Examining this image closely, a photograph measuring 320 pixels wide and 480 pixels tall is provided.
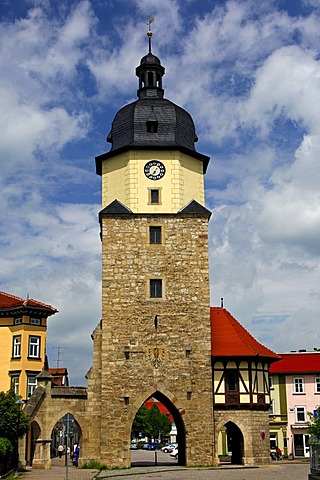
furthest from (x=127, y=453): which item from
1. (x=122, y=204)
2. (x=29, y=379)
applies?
(x=122, y=204)

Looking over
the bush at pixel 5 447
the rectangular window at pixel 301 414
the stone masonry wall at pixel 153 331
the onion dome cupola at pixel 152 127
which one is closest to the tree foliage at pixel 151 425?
the rectangular window at pixel 301 414

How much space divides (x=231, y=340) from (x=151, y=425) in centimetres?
4921

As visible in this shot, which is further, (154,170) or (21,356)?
(21,356)

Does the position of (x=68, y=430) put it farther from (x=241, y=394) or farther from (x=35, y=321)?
(x=35, y=321)

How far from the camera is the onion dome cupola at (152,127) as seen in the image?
3331 cm

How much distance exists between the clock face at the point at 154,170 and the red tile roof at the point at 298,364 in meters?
19.7

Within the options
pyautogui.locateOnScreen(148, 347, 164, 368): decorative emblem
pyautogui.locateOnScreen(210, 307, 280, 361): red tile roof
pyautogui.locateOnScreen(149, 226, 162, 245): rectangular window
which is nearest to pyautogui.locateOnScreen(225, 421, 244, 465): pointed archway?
pyautogui.locateOnScreen(210, 307, 280, 361): red tile roof

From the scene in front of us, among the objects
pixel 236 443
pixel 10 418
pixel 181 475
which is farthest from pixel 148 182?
pixel 181 475

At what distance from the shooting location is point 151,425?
79.1m

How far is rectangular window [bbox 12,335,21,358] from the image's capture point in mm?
36019

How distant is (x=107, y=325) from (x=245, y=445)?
8.49 m

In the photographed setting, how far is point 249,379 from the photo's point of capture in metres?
32.0

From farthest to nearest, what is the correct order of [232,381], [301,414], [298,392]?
[298,392] < [301,414] < [232,381]

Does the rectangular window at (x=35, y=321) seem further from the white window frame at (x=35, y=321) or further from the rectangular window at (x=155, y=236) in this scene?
the rectangular window at (x=155, y=236)
